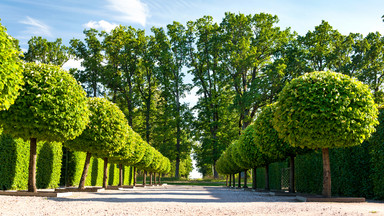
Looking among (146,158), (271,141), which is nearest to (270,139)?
(271,141)

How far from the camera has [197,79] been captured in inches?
2050

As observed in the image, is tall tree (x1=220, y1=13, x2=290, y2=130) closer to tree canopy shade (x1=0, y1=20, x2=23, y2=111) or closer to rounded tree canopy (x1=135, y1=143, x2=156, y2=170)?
rounded tree canopy (x1=135, y1=143, x2=156, y2=170)

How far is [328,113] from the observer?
11.0 metres

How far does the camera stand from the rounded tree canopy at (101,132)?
16.2 metres

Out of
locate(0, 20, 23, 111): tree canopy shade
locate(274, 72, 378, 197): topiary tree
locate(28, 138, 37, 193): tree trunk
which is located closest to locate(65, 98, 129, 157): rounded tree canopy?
locate(28, 138, 37, 193): tree trunk

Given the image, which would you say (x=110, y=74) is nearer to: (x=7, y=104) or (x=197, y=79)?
(x=197, y=79)

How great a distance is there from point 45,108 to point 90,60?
43298 millimetres

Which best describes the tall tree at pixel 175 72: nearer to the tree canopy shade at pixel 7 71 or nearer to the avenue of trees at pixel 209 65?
the avenue of trees at pixel 209 65

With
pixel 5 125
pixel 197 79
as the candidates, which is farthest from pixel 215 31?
pixel 5 125

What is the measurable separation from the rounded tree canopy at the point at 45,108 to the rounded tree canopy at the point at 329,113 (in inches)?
294

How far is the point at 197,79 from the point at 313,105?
41211mm

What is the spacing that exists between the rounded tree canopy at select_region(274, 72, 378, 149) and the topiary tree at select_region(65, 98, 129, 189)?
877 cm

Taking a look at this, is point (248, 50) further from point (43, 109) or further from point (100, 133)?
point (43, 109)

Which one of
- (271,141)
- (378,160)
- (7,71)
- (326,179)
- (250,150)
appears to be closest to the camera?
(7,71)
